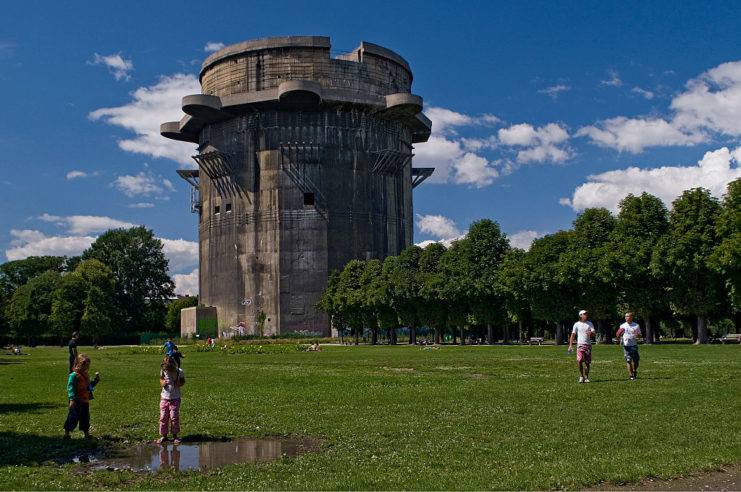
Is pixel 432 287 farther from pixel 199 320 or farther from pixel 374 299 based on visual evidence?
pixel 199 320

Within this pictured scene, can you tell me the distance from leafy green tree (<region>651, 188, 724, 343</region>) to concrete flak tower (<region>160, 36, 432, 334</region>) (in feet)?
161

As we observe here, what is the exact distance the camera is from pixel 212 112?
95188 millimetres

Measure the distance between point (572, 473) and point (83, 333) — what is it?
337 ft

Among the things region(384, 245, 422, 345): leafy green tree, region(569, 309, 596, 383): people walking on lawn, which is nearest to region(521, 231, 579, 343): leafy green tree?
region(384, 245, 422, 345): leafy green tree

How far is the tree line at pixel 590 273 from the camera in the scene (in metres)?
48.2

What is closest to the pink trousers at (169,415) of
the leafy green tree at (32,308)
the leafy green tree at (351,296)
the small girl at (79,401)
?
the small girl at (79,401)

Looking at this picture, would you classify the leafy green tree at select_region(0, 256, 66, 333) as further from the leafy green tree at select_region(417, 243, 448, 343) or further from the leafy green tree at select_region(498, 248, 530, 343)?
the leafy green tree at select_region(498, 248, 530, 343)

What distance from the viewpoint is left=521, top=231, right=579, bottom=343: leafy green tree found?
184 feet

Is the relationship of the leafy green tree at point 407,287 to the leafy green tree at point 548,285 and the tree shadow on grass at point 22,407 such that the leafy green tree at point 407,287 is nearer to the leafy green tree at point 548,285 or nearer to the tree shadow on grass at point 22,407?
the leafy green tree at point 548,285

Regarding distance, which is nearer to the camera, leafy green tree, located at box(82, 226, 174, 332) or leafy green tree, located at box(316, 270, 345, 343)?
leafy green tree, located at box(316, 270, 345, 343)

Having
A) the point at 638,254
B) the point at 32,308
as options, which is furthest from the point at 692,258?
the point at 32,308

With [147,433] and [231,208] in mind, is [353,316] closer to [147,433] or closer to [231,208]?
[231,208]

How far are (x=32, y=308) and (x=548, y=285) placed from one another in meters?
78.6

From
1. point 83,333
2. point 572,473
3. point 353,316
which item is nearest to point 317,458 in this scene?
point 572,473
